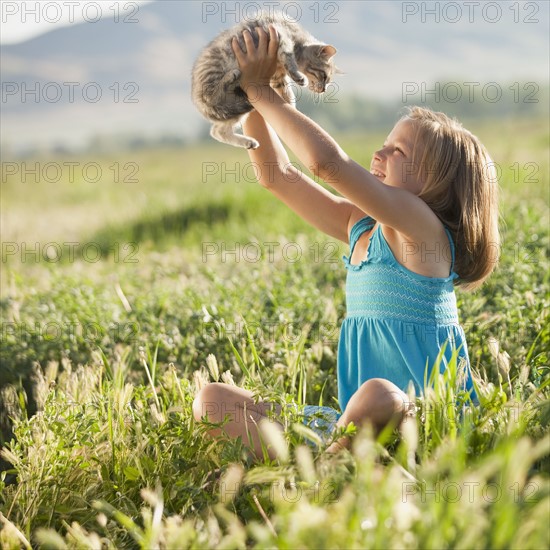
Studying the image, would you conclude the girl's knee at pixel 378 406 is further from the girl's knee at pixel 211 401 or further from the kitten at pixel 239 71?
the kitten at pixel 239 71

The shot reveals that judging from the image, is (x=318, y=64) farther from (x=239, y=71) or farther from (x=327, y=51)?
(x=239, y=71)

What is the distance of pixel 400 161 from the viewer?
3.06 m

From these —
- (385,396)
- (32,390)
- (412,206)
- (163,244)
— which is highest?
(412,206)

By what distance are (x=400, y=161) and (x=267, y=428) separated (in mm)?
1716

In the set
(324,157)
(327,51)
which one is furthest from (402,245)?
(327,51)

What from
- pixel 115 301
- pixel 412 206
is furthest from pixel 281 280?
pixel 412 206

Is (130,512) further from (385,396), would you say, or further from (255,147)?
(255,147)

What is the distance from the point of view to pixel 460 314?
3.86 m

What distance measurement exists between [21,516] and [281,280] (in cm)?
234

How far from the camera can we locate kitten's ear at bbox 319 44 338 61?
112 inches

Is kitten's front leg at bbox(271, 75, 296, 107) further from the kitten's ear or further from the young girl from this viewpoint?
the kitten's ear

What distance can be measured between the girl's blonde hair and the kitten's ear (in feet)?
1.48

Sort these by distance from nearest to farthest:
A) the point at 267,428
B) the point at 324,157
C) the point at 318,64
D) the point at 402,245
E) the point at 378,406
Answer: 1. the point at 267,428
2. the point at 378,406
3. the point at 324,157
4. the point at 318,64
5. the point at 402,245

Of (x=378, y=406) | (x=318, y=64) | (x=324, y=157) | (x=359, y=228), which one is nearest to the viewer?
(x=378, y=406)
